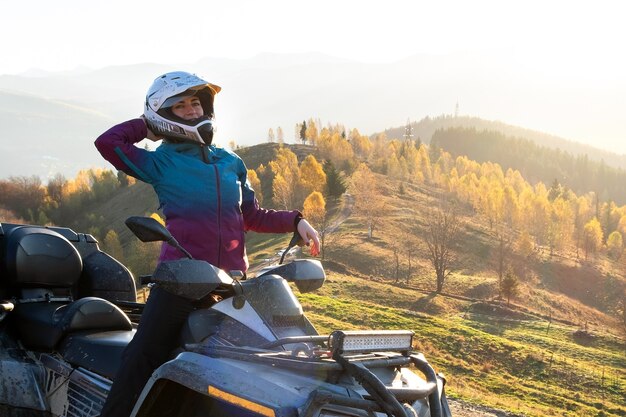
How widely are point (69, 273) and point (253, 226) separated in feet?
6.08

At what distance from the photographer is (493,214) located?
104 meters

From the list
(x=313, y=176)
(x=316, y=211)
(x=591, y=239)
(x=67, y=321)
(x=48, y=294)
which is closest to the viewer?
(x=67, y=321)

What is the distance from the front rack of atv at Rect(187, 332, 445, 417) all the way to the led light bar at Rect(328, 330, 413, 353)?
23mm

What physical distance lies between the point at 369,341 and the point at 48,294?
319 centimetres

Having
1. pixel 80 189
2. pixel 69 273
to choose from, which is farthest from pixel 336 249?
pixel 80 189

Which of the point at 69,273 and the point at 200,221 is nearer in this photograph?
the point at 200,221

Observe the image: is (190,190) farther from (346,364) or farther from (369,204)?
(369,204)

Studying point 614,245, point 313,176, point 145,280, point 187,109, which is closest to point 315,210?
point 313,176

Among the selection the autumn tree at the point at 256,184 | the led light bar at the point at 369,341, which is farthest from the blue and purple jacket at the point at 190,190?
the autumn tree at the point at 256,184

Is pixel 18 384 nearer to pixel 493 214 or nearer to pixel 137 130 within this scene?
pixel 137 130

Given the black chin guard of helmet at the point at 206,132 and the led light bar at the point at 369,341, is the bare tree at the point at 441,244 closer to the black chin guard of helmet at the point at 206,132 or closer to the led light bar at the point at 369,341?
the black chin guard of helmet at the point at 206,132

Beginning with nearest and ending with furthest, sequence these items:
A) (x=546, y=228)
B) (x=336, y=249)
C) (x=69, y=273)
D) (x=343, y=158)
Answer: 1. (x=69, y=273)
2. (x=336, y=249)
3. (x=546, y=228)
4. (x=343, y=158)

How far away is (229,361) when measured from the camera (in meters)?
3.06

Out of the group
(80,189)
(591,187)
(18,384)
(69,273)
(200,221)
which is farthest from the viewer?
(591,187)
